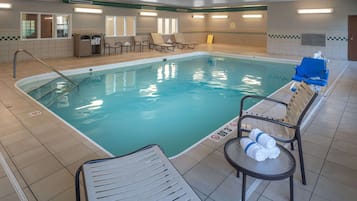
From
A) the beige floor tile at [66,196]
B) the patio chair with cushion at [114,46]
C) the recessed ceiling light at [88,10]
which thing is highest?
the recessed ceiling light at [88,10]

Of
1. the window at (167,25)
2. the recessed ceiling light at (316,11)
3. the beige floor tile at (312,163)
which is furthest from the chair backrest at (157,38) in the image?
the beige floor tile at (312,163)

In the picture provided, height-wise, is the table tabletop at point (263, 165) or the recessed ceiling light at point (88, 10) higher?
the recessed ceiling light at point (88, 10)

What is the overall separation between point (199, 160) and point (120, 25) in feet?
33.9

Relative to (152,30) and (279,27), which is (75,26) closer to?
(152,30)

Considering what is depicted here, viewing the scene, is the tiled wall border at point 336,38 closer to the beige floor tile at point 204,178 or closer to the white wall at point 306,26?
the white wall at point 306,26

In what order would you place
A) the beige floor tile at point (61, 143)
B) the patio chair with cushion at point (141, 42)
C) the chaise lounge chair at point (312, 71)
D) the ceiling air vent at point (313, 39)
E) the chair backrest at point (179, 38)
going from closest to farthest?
1. the beige floor tile at point (61, 143)
2. the chaise lounge chair at point (312, 71)
3. the ceiling air vent at point (313, 39)
4. the patio chair with cushion at point (141, 42)
5. the chair backrest at point (179, 38)

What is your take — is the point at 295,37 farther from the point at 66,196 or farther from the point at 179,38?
the point at 66,196

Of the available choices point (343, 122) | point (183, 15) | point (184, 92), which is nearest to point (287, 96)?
point (343, 122)

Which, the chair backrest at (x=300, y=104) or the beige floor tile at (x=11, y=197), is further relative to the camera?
the chair backrest at (x=300, y=104)

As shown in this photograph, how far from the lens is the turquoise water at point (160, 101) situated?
392 centimetres

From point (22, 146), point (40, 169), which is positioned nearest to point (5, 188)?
point (40, 169)

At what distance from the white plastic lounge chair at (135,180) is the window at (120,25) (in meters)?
10.3

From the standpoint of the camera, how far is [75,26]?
980 centimetres

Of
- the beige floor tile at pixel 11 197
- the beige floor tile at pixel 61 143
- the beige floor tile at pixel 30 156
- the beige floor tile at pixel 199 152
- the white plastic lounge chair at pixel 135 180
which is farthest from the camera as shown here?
the beige floor tile at pixel 61 143
